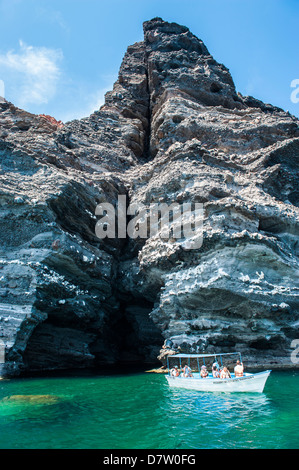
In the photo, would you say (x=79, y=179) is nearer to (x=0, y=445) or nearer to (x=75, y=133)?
(x=75, y=133)

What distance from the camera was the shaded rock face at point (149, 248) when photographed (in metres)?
23.3

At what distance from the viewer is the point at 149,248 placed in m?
28.3

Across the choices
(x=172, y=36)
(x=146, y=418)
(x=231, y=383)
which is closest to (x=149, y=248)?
(x=231, y=383)

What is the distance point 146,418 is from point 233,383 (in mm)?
5837

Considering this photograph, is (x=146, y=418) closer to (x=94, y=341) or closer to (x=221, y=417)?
(x=221, y=417)

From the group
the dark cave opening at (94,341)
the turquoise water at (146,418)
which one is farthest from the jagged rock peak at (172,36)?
the turquoise water at (146,418)

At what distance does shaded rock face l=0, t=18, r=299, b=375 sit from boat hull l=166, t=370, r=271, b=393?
6.72 metres

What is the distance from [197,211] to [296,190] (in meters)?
13.4

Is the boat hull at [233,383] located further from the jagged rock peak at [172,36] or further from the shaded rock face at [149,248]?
the jagged rock peak at [172,36]

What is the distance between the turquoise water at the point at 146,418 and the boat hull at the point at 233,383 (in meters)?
0.48

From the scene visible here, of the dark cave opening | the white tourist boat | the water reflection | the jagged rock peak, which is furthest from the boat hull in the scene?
the jagged rock peak

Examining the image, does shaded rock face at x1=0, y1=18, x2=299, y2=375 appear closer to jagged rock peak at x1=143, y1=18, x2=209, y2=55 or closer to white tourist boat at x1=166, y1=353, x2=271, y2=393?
white tourist boat at x1=166, y1=353, x2=271, y2=393

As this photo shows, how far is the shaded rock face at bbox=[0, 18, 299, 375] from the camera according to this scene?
23.3 m

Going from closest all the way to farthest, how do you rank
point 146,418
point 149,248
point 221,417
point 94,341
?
1. point 221,417
2. point 146,418
3. point 149,248
4. point 94,341
